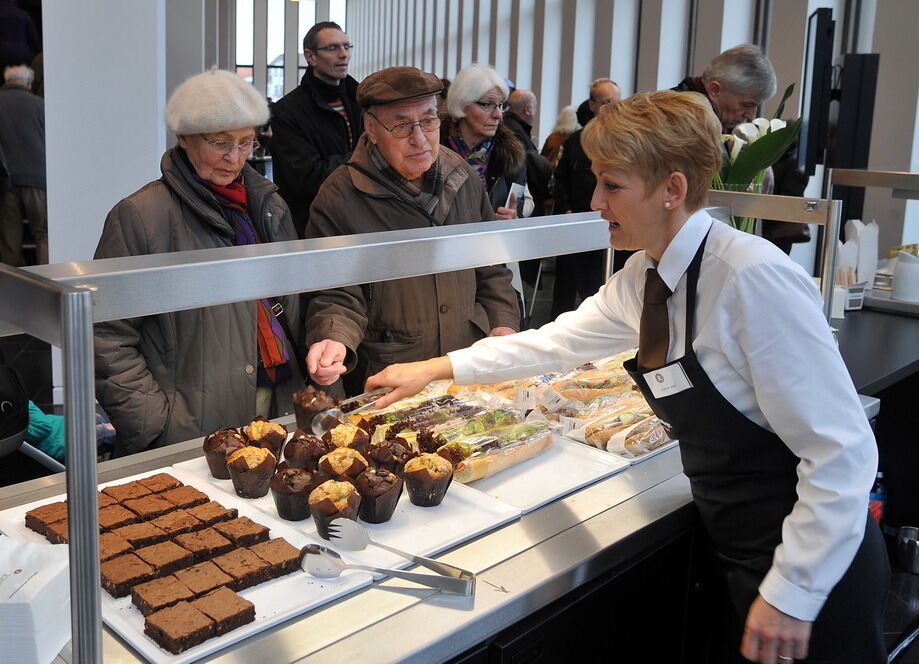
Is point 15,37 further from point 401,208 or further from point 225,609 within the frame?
point 225,609

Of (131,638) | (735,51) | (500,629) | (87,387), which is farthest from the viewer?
(735,51)

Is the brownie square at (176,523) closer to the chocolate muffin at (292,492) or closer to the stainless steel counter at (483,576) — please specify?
the chocolate muffin at (292,492)

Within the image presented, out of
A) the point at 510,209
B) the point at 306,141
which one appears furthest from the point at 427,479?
the point at 306,141

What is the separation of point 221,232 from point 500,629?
1.50 m

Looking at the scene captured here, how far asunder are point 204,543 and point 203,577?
102mm

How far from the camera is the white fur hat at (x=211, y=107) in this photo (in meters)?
2.54

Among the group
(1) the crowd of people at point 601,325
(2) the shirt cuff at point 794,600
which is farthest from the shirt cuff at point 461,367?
(2) the shirt cuff at point 794,600

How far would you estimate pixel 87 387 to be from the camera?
1.02 m

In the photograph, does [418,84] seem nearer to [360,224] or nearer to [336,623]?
[360,224]

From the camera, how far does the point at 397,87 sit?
265 centimetres

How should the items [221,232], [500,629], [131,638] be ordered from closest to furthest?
[131,638]
[500,629]
[221,232]

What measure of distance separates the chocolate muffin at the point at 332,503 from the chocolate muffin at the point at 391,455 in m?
0.14

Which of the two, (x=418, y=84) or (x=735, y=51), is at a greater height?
(x=735, y=51)

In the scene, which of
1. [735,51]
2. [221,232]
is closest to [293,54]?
[735,51]
